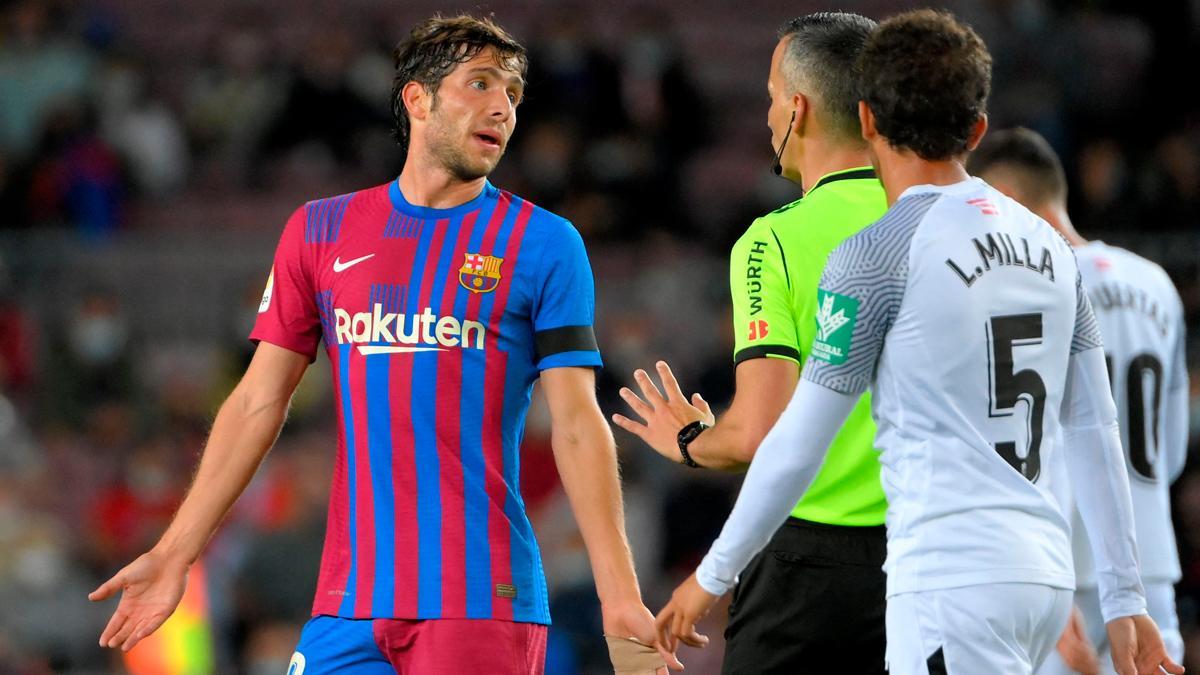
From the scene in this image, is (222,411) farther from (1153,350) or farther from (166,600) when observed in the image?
(1153,350)

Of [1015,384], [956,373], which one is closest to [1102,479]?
[1015,384]

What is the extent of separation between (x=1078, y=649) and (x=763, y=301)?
1.81m

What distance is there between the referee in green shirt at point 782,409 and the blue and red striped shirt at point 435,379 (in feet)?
1.16

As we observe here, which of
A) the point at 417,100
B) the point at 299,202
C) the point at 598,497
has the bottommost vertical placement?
the point at 598,497

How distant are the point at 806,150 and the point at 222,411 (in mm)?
1828

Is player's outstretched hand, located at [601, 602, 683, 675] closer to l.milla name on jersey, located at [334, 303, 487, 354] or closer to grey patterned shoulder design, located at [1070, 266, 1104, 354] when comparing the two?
l.milla name on jersey, located at [334, 303, 487, 354]

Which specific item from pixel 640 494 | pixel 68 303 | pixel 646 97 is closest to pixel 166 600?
pixel 640 494

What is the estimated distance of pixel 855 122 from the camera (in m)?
4.89

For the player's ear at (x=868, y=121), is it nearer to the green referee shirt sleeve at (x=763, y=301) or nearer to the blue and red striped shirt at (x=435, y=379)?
the green referee shirt sleeve at (x=763, y=301)

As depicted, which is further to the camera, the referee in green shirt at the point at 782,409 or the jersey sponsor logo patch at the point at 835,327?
the referee in green shirt at the point at 782,409

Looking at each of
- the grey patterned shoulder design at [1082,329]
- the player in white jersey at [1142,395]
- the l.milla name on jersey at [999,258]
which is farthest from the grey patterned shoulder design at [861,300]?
the player in white jersey at [1142,395]

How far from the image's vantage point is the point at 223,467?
15.8ft

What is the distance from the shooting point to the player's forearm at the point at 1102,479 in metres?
4.07

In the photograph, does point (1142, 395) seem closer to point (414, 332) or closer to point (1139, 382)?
point (1139, 382)
